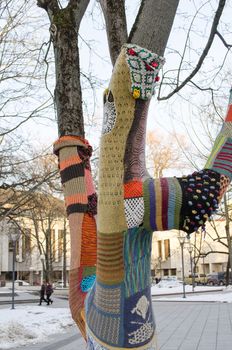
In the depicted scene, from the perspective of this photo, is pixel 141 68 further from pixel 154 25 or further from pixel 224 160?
pixel 154 25

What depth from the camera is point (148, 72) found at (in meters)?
1.58

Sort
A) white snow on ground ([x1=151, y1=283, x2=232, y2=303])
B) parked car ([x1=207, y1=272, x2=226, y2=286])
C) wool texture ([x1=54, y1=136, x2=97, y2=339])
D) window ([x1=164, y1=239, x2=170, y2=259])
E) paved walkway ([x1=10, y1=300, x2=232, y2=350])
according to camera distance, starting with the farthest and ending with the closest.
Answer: window ([x1=164, y1=239, x2=170, y2=259]) → parked car ([x1=207, y1=272, x2=226, y2=286]) → white snow on ground ([x1=151, y1=283, x2=232, y2=303]) → paved walkway ([x1=10, y1=300, x2=232, y2=350]) → wool texture ([x1=54, y1=136, x2=97, y2=339])

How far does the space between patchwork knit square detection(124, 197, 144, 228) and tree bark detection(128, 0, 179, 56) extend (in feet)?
3.64

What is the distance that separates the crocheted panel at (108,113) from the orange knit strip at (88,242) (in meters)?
0.61

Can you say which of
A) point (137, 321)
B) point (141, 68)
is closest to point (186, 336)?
point (137, 321)

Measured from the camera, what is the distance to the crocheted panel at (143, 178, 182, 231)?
1449mm

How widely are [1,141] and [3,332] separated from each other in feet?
19.3

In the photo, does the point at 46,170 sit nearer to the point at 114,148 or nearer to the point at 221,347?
the point at 221,347

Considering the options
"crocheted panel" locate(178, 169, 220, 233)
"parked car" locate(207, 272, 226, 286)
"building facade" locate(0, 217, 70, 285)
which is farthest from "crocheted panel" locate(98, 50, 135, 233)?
"parked car" locate(207, 272, 226, 286)

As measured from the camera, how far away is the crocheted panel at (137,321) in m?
1.56

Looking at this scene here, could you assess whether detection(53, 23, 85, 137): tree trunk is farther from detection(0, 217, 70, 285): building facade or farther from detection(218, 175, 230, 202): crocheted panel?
detection(0, 217, 70, 285): building facade

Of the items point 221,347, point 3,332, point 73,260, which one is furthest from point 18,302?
point 73,260

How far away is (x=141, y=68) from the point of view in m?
1.57

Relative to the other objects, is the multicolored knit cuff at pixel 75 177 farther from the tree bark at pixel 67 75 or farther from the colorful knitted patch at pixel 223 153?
the colorful knitted patch at pixel 223 153
